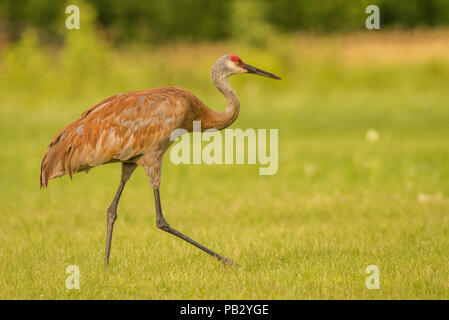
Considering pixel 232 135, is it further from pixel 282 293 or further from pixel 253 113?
pixel 282 293

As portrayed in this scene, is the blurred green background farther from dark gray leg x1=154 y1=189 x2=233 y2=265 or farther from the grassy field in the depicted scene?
dark gray leg x1=154 y1=189 x2=233 y2=265

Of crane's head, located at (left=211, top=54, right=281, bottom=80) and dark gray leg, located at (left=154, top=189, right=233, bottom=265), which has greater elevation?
crane's head, located at (left=211, top=54, right=281, bottom=80)

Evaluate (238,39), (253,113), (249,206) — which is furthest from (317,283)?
(238,39)

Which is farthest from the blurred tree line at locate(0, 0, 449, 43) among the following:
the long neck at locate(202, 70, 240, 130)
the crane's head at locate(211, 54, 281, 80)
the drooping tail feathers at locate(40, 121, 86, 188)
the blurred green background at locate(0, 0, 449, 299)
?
the drooping tail feathers at locate(40, 121, 86, 188)

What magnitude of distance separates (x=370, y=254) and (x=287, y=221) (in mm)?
2002

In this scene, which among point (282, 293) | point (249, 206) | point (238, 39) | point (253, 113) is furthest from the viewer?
point (238, 39)

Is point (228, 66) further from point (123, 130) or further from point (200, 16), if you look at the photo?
point (200, 16)

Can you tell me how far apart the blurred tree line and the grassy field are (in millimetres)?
13778

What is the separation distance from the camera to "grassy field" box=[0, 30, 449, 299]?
6.05m

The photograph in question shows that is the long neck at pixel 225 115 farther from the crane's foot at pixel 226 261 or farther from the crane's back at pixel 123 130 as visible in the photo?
the crane's foot at pixel 226 261

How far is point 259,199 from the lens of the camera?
1005cm

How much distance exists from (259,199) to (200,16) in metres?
31.9

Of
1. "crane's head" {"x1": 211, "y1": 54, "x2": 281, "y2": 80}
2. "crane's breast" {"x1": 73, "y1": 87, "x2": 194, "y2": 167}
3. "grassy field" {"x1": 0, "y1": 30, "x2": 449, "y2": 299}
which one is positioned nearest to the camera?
"grassy field" {"x1": 0, "y1": 30, "x2": 449, "y2": 299}

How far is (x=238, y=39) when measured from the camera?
1296 inches
